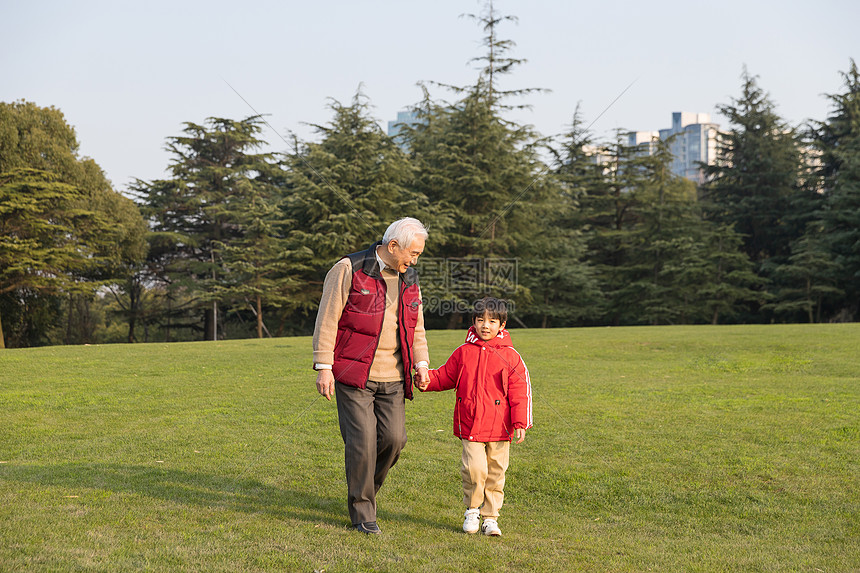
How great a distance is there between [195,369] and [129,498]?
8.52 meters

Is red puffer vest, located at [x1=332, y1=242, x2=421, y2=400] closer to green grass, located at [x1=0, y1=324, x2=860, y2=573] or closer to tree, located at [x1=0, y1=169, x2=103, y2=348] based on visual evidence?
green grass, located at [x1=0, y1=324, x2=860, y2=573]

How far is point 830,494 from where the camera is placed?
5629mm

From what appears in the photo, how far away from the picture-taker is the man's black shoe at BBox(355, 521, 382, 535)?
4.46m

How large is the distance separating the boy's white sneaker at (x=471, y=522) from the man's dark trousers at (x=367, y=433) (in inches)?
23.4

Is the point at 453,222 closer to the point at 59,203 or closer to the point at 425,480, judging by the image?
the point at 59,203

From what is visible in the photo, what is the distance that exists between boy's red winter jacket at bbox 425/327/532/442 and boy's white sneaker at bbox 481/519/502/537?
53cm

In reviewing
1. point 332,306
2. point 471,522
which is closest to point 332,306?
point 332,306

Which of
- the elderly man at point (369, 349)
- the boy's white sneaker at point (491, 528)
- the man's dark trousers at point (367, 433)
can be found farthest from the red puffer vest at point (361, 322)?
the boy's white sneaker at point (491, 528)

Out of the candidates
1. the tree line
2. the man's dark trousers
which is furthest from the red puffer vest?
the tree line

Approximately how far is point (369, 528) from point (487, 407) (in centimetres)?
106

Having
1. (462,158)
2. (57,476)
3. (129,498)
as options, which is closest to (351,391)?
(129,498)

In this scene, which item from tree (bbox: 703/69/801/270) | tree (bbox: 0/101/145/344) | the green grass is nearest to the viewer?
the green grass

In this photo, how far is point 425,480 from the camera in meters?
5.98

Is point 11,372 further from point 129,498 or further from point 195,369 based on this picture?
point 129,498
